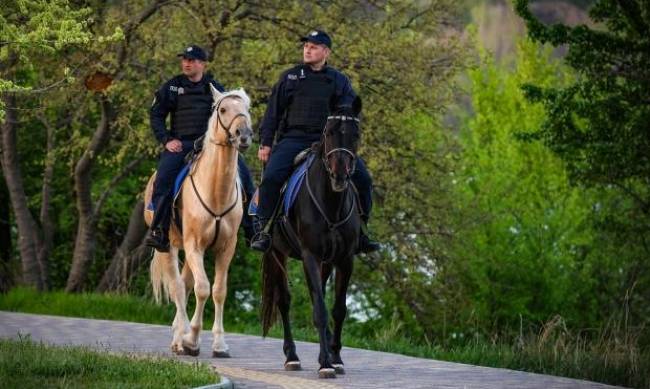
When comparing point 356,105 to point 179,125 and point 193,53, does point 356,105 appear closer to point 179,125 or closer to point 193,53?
point 193,53

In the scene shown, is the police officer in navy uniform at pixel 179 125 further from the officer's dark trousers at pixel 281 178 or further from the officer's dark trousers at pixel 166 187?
the officer's dark trousers at pixel 281 178

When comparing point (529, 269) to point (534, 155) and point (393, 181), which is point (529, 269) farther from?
point (393, 181)

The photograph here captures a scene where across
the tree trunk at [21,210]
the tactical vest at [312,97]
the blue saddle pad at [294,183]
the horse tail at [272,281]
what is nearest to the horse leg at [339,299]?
the blue saddle pad at [294,183]

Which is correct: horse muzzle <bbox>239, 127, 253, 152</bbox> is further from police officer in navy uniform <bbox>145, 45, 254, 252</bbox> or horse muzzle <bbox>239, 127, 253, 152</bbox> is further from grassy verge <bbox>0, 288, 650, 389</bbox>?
grassy verge <bbox>0, 288, 650, 389</bbox>

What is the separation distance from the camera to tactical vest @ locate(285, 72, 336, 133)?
46.6 feet

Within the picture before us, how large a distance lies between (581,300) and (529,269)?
2.70 metres

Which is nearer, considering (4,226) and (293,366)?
(293,366)

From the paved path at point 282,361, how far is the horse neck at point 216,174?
1.72m

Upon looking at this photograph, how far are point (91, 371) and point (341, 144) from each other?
3.06 meters

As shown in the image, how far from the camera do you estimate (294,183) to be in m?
14.0

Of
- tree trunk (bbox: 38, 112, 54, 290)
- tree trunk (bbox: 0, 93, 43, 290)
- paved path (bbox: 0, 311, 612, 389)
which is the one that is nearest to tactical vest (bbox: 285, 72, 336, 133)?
paved path (bbox: 0, 311, 612, 389)

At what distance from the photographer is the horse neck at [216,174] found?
15.1 meters

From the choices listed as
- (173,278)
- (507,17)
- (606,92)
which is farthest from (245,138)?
(507,17)

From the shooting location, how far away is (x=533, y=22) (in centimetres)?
2655
